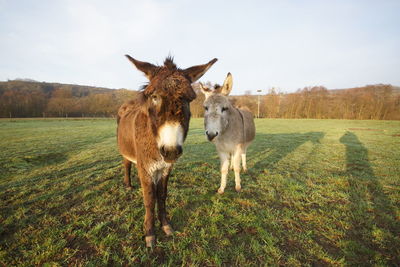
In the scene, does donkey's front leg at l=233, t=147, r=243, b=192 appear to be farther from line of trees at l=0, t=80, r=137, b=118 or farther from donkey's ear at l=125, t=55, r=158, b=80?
line of trees at l=0, t=80, r=137, b=118

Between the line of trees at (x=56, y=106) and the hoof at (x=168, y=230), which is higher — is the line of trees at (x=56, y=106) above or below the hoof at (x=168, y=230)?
above

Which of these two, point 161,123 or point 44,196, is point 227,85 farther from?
point 44,196

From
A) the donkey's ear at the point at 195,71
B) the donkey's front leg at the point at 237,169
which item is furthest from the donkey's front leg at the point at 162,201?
the donkey's front leg at the point at 237,169

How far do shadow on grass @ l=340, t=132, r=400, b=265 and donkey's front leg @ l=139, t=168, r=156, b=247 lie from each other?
3.19m

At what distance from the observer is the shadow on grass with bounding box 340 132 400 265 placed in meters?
2.58

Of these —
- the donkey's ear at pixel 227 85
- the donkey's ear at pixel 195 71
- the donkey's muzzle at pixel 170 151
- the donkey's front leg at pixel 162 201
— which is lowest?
the donkey's front leg at pixel 162 201

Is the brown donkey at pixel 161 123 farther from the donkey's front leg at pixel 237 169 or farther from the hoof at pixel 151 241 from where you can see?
the donkey's front leg at pixel 237 169

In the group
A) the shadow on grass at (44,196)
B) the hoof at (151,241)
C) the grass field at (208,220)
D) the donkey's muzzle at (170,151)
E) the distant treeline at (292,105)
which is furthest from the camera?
the distant treeline at (292,105)

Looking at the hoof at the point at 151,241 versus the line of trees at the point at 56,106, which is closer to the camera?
the hoof at the point at 151,241

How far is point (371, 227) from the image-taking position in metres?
3.20

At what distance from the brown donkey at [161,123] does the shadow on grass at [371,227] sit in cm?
321

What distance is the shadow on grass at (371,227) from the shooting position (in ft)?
8.46

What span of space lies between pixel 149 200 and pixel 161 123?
1.49 metres

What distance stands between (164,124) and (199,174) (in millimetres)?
4279
